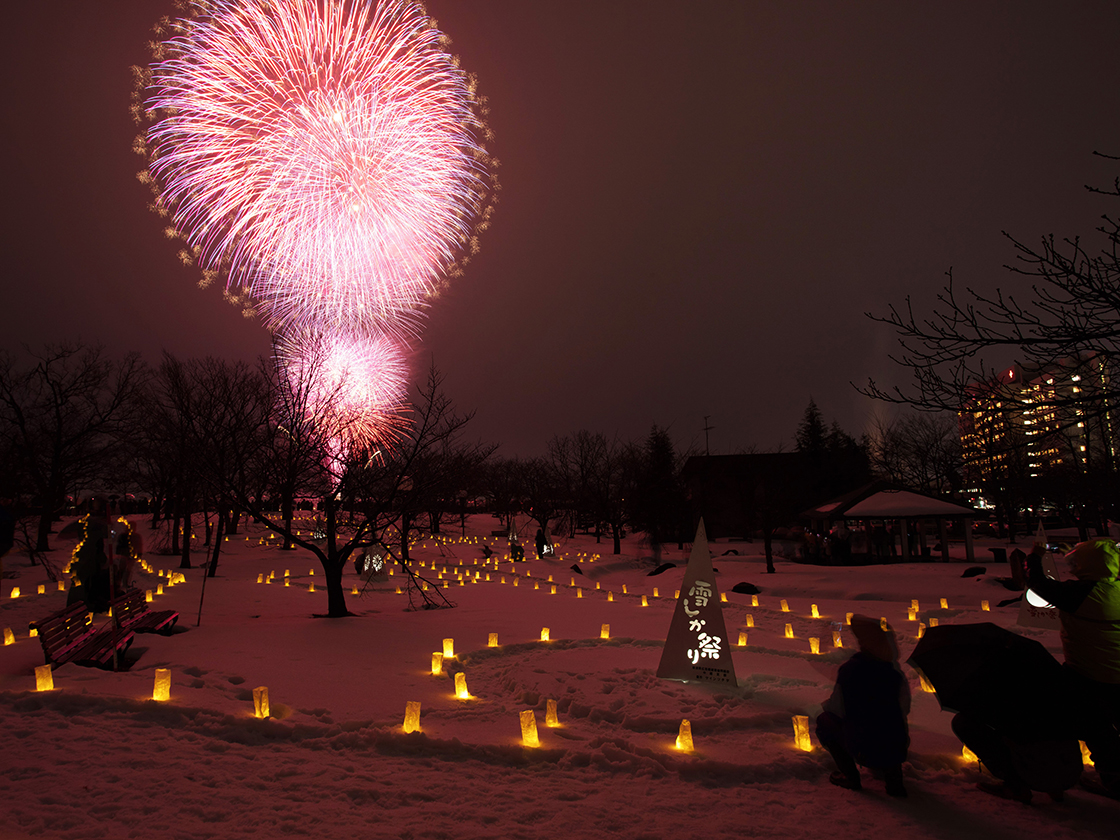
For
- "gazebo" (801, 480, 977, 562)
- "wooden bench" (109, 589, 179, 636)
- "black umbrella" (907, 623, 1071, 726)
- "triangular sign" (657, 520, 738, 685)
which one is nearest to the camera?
"black umbrella" (907, 623, 1071, 726)

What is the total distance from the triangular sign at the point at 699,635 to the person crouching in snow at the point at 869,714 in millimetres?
2457

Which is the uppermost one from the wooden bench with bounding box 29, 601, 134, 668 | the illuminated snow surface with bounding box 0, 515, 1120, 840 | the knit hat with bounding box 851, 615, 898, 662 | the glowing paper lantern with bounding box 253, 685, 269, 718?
the knit hat with bounding box 851, 615, 898, 662

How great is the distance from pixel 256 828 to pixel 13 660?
15.8ft

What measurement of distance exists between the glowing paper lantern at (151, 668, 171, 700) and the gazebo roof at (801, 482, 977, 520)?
78.1ft

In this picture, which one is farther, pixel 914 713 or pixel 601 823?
pixel 914 713

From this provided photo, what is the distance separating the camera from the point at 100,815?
3691mm

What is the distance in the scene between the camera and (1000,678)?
4125 mm

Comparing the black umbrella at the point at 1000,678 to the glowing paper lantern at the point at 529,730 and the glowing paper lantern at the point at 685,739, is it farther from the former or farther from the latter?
the glowing paper lantern at the point at 529,730

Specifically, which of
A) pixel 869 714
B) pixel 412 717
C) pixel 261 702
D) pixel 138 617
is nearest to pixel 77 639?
pixel 138 617

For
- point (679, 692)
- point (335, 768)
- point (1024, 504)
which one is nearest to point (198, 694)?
point (335, 768)

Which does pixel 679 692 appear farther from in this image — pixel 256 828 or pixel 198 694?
pixel 198 694

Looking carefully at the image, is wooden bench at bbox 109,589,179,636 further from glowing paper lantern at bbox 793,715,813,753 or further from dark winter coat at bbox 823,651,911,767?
dark winter coat at bbox 823,651,911,767

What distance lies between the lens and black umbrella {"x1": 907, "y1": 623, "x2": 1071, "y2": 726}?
161 inches

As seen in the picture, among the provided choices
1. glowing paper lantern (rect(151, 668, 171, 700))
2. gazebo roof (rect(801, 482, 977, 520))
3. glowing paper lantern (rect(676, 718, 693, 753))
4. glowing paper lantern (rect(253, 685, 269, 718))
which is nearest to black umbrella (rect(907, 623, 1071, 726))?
glowing paper lantern (rect(676, 718, 693, 753))
